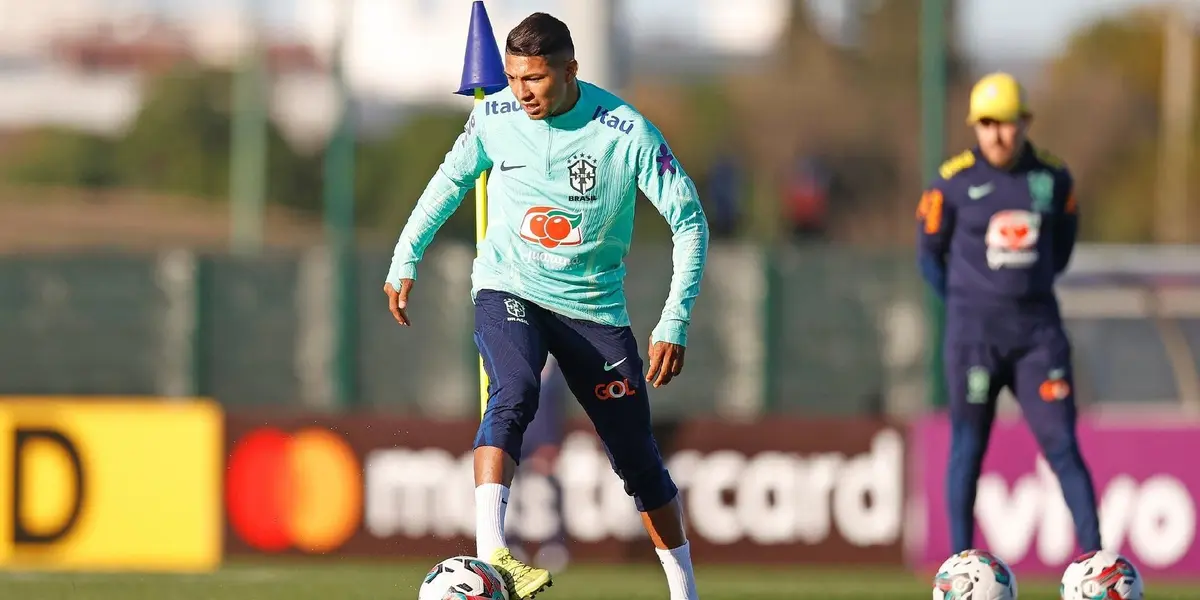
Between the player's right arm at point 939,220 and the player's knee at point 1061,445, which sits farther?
the player's right arm at point 939,220

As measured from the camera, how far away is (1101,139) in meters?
56.5

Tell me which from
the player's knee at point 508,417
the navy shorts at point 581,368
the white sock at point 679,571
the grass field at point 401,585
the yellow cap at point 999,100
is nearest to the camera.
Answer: the player's knee at point 508,417

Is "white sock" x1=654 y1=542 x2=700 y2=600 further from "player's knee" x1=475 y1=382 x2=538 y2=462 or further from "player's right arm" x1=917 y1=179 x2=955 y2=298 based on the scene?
"player's right arm" x1=917 y1=179 x2=955 y2=298

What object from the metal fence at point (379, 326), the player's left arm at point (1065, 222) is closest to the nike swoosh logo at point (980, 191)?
the player's left arm at point (1065, 222)

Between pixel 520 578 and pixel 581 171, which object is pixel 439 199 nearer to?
pixel 581 171

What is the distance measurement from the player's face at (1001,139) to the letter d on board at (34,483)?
22.0 feet

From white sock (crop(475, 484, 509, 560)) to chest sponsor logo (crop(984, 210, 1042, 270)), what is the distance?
10.8 feet

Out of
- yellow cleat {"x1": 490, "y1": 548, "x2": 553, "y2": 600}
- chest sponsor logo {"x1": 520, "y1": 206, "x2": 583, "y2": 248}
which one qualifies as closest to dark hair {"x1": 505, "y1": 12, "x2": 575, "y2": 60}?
chest sponsor logo {"x1": 520, "y1": 206, "x2": 583, "y2": 248}

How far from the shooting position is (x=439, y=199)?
26.7ft

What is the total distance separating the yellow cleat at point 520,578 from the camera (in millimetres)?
7395

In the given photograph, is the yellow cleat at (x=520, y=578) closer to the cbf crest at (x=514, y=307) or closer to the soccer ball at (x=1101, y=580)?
the cbf crest at (x=514, y=307)

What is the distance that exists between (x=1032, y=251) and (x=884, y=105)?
5393 cm

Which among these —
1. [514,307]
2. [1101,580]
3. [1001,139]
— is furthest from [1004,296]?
[514,307]

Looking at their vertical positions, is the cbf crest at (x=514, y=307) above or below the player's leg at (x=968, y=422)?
above
